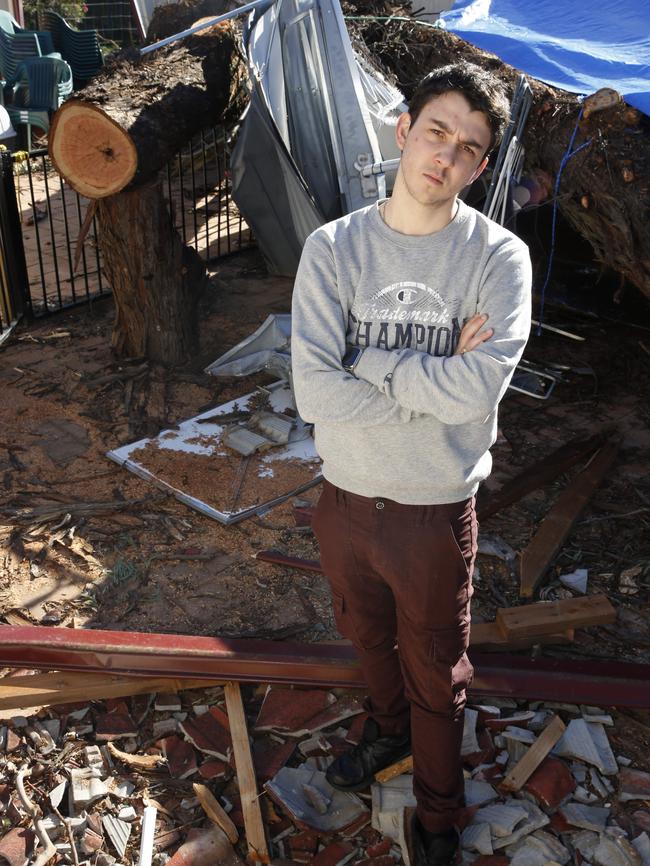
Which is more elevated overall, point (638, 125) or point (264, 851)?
point (638, 125)

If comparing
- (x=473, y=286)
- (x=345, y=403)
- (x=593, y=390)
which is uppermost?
(x=473, y=286)

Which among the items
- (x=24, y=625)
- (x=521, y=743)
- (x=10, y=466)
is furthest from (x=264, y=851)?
(x=10, y=466)

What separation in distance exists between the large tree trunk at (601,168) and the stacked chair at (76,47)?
10.6m

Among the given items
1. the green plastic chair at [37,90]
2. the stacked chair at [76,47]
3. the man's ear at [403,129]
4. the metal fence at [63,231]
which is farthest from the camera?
the stacked chair at [76,47]

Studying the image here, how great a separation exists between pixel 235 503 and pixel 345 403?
257 centimetres

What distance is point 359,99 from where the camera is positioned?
5.52 metres

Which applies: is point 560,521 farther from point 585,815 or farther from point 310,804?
point 310,804

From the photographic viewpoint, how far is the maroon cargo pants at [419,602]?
233 centimetres

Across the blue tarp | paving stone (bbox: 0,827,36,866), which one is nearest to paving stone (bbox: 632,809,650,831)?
paving stone (bbox: 0,827,36,866)

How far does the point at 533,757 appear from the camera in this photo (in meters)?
3.07

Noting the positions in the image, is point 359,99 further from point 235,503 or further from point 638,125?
point 235,503

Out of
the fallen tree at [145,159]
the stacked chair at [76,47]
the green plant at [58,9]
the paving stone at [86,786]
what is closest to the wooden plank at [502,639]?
the paving stone at [86,786]

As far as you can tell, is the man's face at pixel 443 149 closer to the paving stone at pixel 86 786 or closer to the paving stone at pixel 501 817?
the paving stone at pixel 501 817

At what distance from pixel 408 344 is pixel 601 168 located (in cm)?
313
